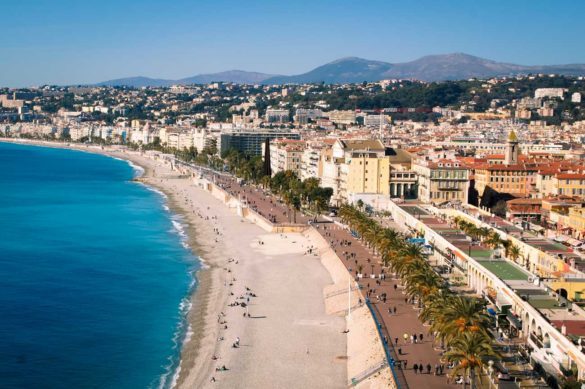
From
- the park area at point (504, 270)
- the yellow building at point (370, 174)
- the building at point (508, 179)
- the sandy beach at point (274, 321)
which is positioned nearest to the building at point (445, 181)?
the building at point (508, 179)

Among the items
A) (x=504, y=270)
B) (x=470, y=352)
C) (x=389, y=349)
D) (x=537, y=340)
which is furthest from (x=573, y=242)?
(x=470, y=352)

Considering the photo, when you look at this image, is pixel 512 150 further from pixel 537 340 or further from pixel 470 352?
pixel 470 352

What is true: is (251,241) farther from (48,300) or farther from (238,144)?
(238,144)

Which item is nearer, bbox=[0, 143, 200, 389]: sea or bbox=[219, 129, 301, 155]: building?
bbox=[0, 143, 200, 389]: sea

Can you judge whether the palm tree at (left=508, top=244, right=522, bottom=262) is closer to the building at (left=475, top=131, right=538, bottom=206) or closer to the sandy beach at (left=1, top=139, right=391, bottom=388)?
the sandy beach at (left=1, top=139, right=391, bottom=388)

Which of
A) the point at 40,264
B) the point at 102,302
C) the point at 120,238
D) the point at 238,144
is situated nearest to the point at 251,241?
the point at 120,238

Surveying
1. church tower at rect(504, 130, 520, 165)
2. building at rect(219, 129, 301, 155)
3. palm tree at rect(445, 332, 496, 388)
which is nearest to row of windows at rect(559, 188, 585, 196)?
church tower at rect(504, 130, 520, 165)

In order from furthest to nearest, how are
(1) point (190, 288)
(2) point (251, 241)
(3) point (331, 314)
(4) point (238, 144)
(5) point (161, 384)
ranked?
1. (4) point (238, 144)
2. (2) point (251, 241)
3. (1) point (190, 288)
4. (3) point (331, 314)
5. (5) point (161, 384)
